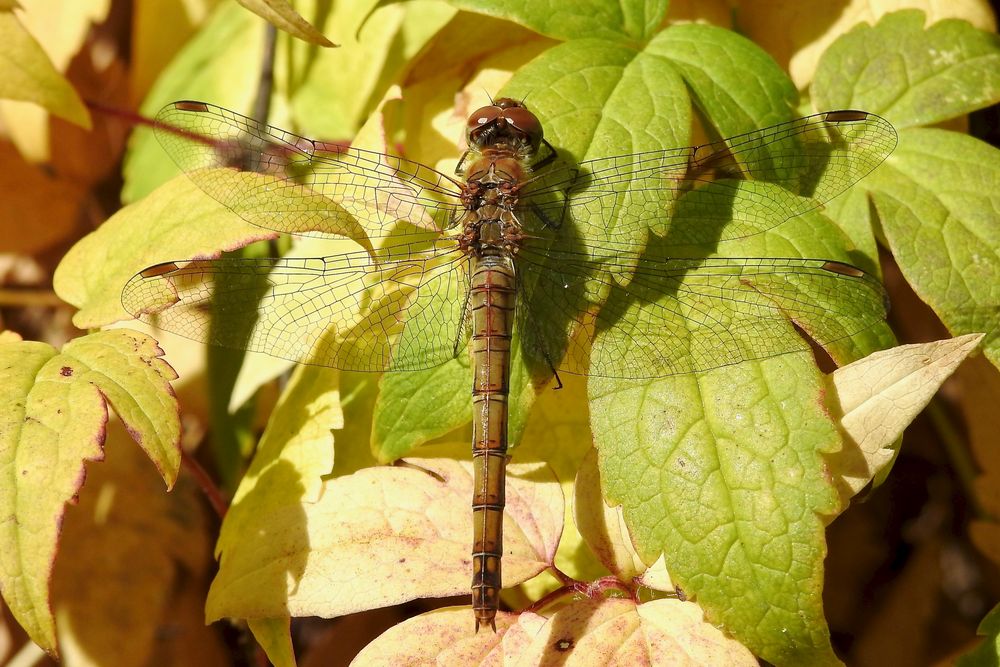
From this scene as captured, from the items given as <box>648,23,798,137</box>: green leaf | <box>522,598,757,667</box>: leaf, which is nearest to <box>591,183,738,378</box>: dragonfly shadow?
<box>648,23,798,137</box>: green leaf

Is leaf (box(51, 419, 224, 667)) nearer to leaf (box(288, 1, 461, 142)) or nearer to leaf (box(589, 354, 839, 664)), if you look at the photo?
leaf (box(288, 1, 461, 142))

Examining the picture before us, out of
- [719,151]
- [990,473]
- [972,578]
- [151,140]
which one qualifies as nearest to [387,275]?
[719,151]

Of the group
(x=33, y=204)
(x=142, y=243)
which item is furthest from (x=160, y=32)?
(x=142, y=243)

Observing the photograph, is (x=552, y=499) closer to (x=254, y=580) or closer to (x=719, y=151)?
(x=254, y=580)

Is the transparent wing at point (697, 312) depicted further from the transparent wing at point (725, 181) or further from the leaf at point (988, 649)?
the leaf at point (988, 649)

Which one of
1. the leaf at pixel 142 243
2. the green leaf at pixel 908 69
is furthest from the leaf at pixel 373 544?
the green leaf at pixel 908 69

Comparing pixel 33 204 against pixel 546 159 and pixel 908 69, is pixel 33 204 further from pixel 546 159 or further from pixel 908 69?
pixel 908 69
